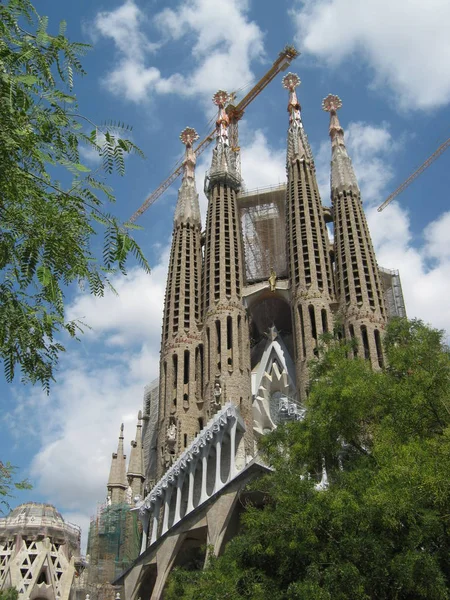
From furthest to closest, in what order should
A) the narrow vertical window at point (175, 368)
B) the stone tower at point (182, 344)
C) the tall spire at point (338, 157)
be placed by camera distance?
the tall spire at point (338, 157)
the narrow vertical window at point (175, 368)
the stone tower at point (182, 344)

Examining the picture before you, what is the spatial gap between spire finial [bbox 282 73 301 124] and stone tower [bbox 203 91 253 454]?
5241 mm

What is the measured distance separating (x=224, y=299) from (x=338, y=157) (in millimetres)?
12687

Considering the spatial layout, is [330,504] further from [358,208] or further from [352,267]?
[358,208]

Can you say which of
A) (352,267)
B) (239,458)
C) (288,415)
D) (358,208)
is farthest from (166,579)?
(358,208)

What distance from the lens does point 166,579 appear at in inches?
1129

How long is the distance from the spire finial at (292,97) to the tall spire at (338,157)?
77.0 inches

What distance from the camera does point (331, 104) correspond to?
46000 millimetres

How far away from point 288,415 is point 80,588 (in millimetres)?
18994

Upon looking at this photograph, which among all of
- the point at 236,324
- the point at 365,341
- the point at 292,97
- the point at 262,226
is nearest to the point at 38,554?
the point at 236,324

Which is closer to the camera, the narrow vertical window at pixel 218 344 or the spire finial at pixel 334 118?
the narrow vertical window at pixel 218 344

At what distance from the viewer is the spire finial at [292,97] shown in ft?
154

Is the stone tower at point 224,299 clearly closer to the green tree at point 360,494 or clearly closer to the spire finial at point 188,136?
the spire finial at point 188,136

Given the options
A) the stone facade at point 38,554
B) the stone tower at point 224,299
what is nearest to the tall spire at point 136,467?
the stone facade at point 38,554

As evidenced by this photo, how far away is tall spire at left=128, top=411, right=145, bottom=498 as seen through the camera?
4512 centimetres
